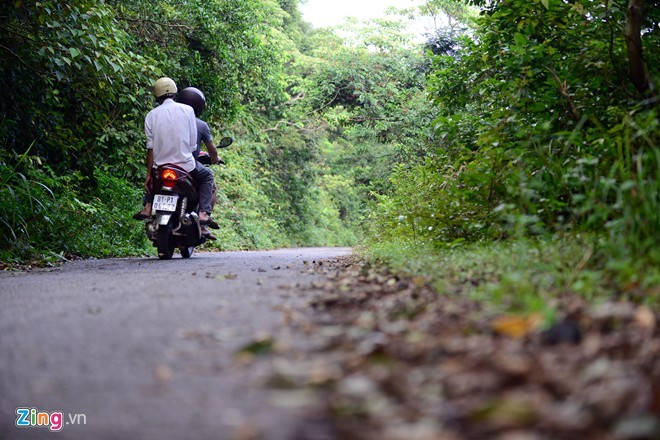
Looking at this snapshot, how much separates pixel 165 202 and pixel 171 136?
2.70 ft

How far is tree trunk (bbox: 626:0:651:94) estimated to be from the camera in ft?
19.4

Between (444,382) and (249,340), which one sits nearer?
(444,382)

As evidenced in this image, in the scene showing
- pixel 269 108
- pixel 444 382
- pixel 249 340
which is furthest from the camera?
pixel 269 108

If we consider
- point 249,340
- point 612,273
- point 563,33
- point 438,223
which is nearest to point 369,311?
point 249,340

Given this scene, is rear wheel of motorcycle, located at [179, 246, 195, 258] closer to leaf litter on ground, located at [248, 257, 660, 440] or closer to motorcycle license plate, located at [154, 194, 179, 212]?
motorcycle license plate, located at [154, 194, 179, 212]

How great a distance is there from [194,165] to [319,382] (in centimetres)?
693

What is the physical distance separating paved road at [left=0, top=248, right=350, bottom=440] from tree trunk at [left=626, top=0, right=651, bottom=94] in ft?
12.4

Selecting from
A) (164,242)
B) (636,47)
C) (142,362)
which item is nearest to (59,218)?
(164,242)

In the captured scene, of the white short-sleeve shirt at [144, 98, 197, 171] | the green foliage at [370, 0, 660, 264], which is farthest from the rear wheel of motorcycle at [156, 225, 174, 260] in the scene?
the green foliage at [370, 0, 660, 264]

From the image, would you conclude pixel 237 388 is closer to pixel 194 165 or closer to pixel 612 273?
pixel 612 273

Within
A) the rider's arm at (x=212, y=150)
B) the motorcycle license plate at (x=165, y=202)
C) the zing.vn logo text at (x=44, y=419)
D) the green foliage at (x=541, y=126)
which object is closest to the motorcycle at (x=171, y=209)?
the motorcycle license plate at (x=165, y=202)

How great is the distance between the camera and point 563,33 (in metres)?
7.38

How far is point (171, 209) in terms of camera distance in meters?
8.23

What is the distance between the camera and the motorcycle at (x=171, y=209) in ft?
27.1
